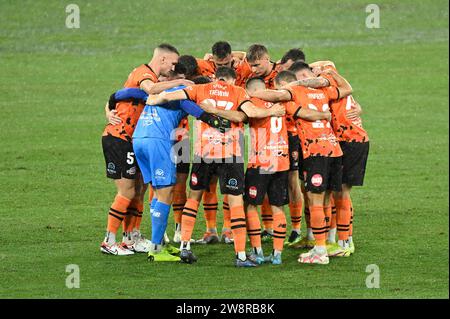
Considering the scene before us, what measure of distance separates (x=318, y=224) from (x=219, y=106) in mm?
1893

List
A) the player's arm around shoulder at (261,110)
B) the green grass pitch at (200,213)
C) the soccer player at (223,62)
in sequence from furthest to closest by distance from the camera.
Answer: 1. the soccer player at (223,62)
2. the player's arm around shoulder at (261,110)
3. the green grass pitch at (200,213)

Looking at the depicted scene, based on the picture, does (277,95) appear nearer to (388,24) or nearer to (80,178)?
(80,178)

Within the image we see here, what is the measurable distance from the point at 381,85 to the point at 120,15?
361 inches

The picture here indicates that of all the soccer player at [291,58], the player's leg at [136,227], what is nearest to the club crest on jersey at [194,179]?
the player's leg at [136,227]

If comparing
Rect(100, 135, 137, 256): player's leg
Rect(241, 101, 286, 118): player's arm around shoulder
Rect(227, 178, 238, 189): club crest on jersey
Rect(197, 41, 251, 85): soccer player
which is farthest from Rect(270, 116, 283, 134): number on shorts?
Rect(100, 135, 137, 256): player's leg

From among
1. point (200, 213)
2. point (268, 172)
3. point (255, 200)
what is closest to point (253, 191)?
point (255, 200)

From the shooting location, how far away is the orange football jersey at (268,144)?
43.3 ft

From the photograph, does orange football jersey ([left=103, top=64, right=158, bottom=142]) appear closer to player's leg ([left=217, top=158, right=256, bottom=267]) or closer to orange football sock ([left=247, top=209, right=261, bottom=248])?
player's leg ([left=217, top=158, right=256, bottom=267])

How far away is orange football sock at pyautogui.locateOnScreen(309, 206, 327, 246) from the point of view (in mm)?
13242

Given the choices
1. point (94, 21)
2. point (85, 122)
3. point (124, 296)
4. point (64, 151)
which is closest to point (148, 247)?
point (124, 296)

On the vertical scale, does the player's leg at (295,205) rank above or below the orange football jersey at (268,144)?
below

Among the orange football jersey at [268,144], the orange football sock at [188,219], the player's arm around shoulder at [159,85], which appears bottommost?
the orange football sock at [188,219]

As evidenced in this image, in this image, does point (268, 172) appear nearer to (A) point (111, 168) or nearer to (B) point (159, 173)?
(B) point (159, 173)

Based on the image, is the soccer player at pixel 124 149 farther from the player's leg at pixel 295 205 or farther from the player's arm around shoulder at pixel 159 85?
the player's leg at pixel 295 205
